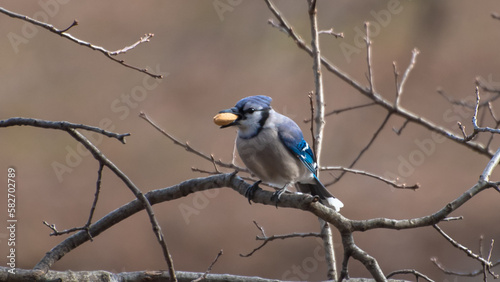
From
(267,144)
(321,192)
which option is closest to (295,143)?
(267,144)

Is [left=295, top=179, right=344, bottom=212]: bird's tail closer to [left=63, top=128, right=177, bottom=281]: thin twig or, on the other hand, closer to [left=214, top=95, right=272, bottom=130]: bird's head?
[left=214, top=95, right=272, bottom=130]: bird's head

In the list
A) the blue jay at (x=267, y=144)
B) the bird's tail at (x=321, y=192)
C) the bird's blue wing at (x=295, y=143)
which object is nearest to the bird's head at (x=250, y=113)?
the blue jay at (x=267, y=144)

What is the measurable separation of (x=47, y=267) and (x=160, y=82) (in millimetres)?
8555

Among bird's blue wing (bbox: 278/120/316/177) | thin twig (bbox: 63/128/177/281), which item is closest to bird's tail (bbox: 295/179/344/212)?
bird's blue wing (bbox: 278/120/316/177)

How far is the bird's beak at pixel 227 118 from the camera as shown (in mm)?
2913

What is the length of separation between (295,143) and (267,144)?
20cm

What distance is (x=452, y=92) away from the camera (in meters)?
11.2

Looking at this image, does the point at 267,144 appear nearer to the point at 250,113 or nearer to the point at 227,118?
the point at 250,113

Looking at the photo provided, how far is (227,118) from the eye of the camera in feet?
9.79

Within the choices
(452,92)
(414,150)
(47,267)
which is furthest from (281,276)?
(47,267)

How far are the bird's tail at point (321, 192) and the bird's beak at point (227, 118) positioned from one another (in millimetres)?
729

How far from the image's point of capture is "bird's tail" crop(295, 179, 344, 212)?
3410 millimetres

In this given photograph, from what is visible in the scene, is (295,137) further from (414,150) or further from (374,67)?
(374,67)

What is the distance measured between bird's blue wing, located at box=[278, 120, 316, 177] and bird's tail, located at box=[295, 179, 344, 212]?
0.59 feet
